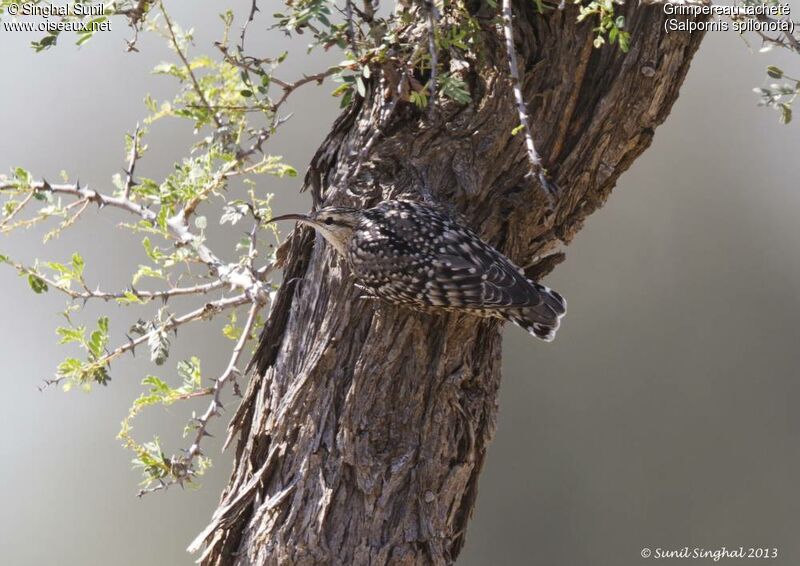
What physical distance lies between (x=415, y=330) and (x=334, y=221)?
1.42 feet

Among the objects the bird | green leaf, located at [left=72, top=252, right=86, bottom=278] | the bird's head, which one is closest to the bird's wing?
the bird

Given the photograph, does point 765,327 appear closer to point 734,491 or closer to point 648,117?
point 734,491

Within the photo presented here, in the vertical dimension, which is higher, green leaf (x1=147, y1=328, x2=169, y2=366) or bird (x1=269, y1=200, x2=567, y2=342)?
bird (x1=269, y1=200, x2=567, y2=342)

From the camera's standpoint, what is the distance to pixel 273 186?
15.5ft

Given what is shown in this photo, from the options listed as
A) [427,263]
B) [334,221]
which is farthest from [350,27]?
[427,263]

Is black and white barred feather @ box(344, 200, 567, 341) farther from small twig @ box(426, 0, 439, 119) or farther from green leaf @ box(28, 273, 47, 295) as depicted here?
green leaf @ box(28, 273, 47, 295)

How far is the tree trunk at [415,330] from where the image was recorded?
2619mm

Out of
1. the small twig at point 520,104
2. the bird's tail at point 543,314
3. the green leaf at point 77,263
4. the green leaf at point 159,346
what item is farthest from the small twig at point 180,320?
the small twig at point 520,104

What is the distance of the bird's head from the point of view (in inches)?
110

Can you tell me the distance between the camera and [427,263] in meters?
2.77

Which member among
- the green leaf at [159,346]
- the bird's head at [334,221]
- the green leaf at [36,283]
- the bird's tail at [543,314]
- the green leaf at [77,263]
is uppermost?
the bird's head at [334,221]

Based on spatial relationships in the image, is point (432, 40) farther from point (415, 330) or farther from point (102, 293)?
point (102, 293)

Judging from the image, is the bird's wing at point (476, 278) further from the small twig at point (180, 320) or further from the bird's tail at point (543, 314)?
the small twig at point (180, 320)

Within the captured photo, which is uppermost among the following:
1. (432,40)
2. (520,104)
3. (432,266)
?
(432,40)
